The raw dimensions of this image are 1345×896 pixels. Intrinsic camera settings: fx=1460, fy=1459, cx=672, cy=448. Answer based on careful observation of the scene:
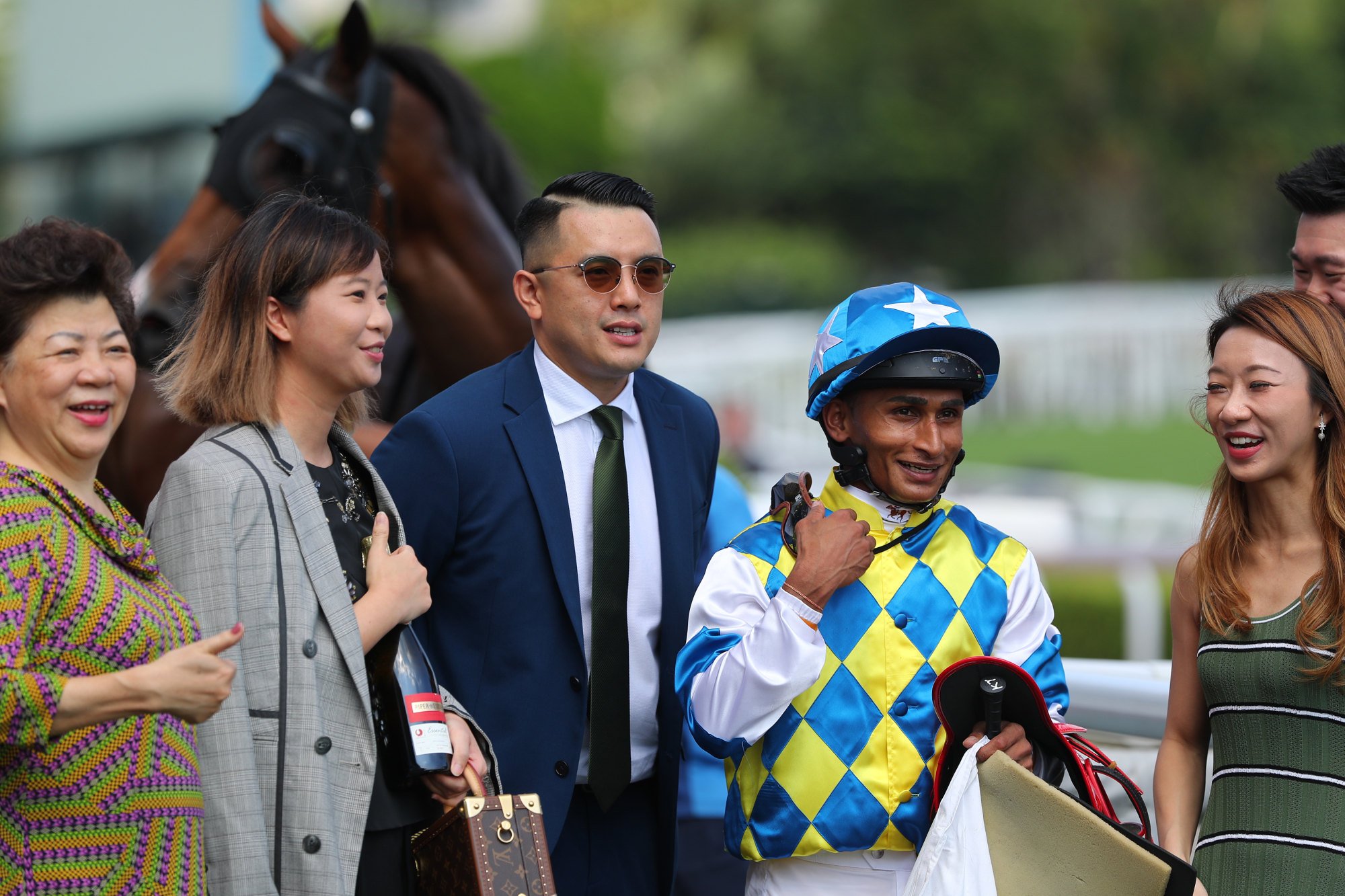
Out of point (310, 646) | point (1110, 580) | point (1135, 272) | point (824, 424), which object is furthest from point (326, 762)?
point (1135, 272)

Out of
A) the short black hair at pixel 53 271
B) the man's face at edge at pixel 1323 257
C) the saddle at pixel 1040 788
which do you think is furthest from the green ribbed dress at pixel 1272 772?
the short black hair at pixel 53 271

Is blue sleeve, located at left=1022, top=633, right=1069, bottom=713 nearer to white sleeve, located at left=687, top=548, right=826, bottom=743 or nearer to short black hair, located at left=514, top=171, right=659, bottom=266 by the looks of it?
white sleeve, located at left=687, top=548, right=826, bottom=743

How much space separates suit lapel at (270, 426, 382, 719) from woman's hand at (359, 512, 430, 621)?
0.21ft

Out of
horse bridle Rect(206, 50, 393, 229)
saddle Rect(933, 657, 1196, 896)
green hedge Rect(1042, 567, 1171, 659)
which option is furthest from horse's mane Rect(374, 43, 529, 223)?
green hedge Rect(1042, 567, 1171, 659)

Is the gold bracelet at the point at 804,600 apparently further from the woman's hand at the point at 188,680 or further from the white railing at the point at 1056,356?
the white railing at the point at 1056,356

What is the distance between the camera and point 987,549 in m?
2.53

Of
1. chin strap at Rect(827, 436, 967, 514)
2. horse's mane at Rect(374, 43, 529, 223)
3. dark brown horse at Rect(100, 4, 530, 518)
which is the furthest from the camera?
horse's mane at Rect(374, 43, 529, 223)

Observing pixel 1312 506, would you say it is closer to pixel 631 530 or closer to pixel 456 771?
pixel 631 530

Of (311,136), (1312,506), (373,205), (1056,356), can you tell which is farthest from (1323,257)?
(1056,356)

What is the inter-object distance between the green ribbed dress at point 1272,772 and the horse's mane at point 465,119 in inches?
110

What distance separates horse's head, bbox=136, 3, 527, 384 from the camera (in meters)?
4.23

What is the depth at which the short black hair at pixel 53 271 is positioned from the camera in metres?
2.07

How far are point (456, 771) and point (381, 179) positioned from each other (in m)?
2.25

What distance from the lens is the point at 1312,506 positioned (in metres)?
2.46
